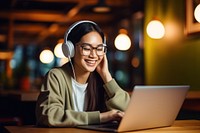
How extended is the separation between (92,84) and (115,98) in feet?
0.49

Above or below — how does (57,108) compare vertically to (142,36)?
below

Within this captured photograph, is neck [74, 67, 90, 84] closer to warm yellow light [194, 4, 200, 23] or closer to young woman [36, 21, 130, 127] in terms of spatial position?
young woman [36, 21, 130, 127]

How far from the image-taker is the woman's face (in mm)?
2172

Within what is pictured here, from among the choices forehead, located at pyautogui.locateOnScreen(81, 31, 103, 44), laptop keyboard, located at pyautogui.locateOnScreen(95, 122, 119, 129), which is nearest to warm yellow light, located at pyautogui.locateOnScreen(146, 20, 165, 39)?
forehead, located at pyautogui.locateOnScreen(81, 31, 103, 44)

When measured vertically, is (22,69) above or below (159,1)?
below

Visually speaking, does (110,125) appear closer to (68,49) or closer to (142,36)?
(68,49)

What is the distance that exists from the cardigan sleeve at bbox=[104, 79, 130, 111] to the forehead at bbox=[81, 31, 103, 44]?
0.84 feet

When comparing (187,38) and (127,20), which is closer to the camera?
(187,38)

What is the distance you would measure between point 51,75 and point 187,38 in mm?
2153

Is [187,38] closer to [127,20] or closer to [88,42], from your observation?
[88,42]

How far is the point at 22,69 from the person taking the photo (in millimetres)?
6688

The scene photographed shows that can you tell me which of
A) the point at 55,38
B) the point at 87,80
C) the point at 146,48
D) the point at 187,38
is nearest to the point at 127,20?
the point at 55,38

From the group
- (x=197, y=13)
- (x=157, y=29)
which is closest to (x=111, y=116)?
(x=197, y=13)

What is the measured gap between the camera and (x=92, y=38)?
7.20 feet
